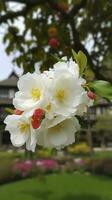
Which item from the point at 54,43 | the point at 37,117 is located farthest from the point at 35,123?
the point at 54,43

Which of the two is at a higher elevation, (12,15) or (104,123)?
(104,123)

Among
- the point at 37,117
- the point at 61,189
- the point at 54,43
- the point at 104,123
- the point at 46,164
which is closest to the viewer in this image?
the point at 37,117

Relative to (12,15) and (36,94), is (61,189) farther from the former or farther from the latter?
(36,94)

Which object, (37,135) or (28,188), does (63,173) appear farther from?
(37,135)

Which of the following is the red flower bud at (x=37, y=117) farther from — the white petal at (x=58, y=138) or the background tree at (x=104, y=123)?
the background tree at (x=104, y=123)

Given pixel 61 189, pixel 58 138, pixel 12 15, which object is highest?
pixel 12 15

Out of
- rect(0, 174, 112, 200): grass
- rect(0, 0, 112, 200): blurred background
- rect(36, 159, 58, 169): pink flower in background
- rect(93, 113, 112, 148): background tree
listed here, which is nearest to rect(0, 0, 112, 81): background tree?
rect(0, 0, 112, 200): blurred background

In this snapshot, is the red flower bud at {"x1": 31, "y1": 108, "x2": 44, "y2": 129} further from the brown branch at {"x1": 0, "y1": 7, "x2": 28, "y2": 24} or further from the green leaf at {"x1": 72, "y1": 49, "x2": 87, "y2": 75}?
the brown branch at {"x1": 0, "y1": 7, "x2": 28, "y2": 24}

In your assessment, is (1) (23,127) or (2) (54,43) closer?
(1) (23,127)
